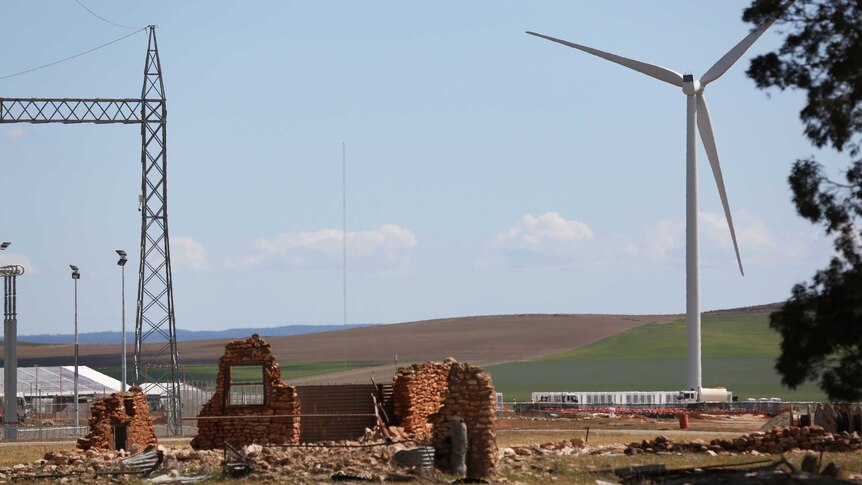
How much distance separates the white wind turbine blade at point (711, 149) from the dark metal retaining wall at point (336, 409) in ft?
93.7

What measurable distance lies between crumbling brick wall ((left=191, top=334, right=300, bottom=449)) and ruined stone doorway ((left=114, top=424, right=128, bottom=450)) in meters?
2.25

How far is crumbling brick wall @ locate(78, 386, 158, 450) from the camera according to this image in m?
43.2

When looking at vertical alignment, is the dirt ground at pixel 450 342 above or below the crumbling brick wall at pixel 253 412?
above

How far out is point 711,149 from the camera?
72.4 m

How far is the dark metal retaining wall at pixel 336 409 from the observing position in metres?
46.4

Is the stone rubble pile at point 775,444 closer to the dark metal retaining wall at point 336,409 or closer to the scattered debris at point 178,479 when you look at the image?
the dark metal retaining wall at point 336,409

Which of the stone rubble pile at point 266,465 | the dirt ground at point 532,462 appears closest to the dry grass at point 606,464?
the dirt ground at point 532,462

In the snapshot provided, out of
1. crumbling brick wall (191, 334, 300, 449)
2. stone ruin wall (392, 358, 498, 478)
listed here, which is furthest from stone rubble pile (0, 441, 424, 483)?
crumbling brick wall (191, 334, 300, 449)

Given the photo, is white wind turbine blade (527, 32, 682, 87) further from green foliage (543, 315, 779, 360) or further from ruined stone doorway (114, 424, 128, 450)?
green foliage (543, 315, 779, 360)

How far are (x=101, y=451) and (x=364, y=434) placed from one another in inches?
317

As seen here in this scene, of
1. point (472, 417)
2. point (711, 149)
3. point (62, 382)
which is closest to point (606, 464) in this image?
point (472, 417)

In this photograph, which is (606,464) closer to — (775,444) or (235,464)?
(775,444)

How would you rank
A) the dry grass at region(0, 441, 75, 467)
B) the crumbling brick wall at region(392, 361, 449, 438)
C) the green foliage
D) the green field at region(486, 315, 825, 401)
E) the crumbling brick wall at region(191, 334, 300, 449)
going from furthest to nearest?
the green foliage < the green field at region(486, 315, 825, 401) < the crumbling brick wall at region(392, 361, 449, 438) < the dry grass at region(0, 441, 75, 467) < the crumbling brick wall at region(191, 334, 300, 449)

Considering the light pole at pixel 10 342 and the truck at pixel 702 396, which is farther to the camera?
the truck at pixel 702 396
